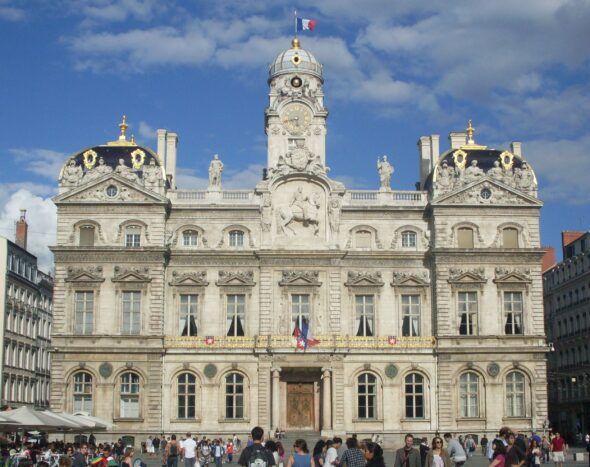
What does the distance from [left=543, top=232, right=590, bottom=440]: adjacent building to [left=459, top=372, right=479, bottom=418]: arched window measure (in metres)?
16.5

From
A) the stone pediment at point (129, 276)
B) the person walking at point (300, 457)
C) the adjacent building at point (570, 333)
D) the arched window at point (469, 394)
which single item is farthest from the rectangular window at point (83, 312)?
the person walking at point (300, 457)

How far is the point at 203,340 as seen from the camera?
208ft

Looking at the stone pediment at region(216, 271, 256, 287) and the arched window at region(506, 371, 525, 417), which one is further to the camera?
the stone pediment at region(216, 271, 256, 287)

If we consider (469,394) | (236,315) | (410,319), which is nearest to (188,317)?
(236,315)

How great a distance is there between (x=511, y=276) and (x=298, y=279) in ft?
46.1

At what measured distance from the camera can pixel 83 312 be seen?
63250 millimetres

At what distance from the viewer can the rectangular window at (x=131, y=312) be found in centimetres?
6316

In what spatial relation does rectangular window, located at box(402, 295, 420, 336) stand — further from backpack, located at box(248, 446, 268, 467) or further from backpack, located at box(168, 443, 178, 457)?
backpack, located at box(248, 446, 268, 467)

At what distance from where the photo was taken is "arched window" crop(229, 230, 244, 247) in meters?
65.2

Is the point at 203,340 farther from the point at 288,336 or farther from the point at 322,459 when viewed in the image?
the point at 322,459

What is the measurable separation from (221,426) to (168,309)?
27.4 feet

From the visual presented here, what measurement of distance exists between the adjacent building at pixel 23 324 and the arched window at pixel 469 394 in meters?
33.0

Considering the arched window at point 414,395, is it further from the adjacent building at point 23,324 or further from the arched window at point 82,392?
the adjacent building at point 23,324

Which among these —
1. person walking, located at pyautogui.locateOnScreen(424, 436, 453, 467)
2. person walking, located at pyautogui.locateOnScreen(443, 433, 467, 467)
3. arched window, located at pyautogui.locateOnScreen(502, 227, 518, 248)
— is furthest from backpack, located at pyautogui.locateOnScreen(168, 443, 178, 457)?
arched window, located at pyautogui.locateOnScreen(502, 227, 518, 248)
